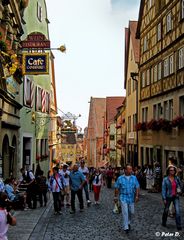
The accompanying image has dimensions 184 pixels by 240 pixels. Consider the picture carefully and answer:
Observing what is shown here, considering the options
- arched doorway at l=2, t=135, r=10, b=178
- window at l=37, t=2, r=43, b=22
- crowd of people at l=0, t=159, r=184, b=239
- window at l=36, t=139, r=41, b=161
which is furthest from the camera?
window at l=37, t=2, r=43, b=22

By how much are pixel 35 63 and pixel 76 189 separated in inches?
284

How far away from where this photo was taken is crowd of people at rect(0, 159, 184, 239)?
33.0 ft

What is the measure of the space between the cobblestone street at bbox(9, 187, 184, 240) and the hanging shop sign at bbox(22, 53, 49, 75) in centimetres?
659

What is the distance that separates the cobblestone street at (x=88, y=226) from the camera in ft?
32.1

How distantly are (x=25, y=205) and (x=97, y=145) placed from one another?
71.5 meters

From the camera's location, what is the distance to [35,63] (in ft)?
64.1

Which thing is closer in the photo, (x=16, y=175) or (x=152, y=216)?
(x=152, y=216)

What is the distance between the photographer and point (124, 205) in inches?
392

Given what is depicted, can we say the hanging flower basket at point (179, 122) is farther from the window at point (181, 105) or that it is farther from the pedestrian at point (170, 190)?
the pedestrian at point (170, 190)

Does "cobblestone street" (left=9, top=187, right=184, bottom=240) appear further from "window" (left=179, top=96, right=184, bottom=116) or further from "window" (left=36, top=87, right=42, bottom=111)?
"window" (left=36, top=87, right=42, bottom=111)

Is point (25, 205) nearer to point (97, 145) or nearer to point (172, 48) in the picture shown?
point (172, 48)

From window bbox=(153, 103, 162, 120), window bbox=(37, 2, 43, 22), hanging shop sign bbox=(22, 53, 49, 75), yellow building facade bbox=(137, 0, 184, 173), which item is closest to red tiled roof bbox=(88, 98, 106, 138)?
yellow building facade bbox=(137, 0, 184, 173)

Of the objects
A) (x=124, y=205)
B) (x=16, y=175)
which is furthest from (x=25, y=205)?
(x=16, y=175)

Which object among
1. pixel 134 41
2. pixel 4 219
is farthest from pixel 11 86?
pixel 134 41
